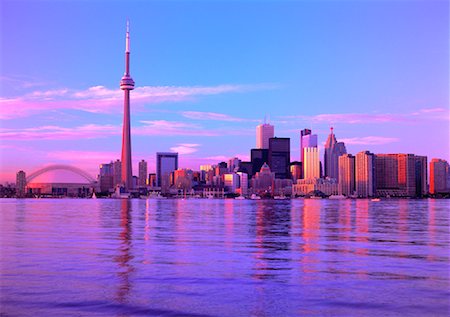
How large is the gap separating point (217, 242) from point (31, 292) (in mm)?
21789

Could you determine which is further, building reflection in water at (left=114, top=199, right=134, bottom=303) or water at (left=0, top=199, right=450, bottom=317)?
building reflection in water at (left=114, top=199, right=134, bottom=303)

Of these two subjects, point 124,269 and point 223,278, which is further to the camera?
point 124,269

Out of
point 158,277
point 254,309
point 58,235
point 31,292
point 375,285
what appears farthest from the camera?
point 58,235

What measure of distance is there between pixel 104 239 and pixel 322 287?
85.6 ft

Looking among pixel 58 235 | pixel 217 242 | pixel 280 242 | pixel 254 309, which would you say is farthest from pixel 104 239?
pixel 254 309

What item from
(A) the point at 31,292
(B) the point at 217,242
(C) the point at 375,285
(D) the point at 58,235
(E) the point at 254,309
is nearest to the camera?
(E) the point at 254,309

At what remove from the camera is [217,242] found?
1644 inches

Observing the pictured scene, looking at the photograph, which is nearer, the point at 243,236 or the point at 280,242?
the point at 280,242

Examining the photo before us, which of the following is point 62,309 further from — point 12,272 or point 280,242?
point 280,242

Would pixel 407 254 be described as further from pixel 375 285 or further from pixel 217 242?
pixel 217 242

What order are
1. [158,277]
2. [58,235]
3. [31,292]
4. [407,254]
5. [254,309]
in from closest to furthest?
1. [254,309]
2. [31,292]
3. [158,277]
4. [407,254]
5. [58,235]

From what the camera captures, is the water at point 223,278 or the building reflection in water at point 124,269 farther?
the building reflection in water at point 124,269

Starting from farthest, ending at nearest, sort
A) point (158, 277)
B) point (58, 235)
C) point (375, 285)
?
1. point (58, 235)
2. point (158, 277)
3. point (375, 285)

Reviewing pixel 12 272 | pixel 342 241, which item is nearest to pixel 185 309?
pixel 12 272
